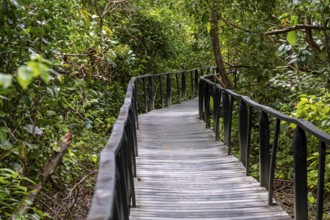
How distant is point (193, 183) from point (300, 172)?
205 cm

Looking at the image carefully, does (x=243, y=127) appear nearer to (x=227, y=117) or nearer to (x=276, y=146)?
(x=227, y=117)

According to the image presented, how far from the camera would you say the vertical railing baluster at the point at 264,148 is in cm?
475

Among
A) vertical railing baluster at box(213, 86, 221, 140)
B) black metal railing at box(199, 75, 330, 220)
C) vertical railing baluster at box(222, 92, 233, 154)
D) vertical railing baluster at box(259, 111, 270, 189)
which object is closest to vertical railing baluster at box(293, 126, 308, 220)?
black metal railing at box(199, 75, 330, 220)

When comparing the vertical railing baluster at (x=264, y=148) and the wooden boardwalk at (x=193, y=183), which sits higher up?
the vertical railing baluster at (x=264, y=148)

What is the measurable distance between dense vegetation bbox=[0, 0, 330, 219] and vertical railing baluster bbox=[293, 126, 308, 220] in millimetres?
1085

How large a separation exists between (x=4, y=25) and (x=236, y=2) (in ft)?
17.1

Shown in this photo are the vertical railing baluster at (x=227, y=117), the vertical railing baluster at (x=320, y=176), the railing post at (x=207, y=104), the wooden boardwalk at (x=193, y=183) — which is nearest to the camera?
the vertical railing baluster at (x=320, y=176)

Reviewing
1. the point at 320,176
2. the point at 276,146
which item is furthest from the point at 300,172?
the point at 276,146

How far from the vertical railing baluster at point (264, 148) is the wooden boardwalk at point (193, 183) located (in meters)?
0.14

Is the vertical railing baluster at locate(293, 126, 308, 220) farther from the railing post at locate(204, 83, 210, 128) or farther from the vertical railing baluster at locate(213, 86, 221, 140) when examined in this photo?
the railing post at locate(204, 83, 210, 128)

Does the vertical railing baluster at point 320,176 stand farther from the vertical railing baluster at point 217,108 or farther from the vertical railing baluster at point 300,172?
the vertical railing baluster at point 217,108

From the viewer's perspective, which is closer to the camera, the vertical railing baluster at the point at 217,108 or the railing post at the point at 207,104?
the vertical railing baluster at the point at 217,108

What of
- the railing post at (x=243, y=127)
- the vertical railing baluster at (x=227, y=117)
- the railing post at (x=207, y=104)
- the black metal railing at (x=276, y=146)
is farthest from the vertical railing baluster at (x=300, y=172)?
the railing post at (x=207, y=104)

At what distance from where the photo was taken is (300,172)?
3.67m
